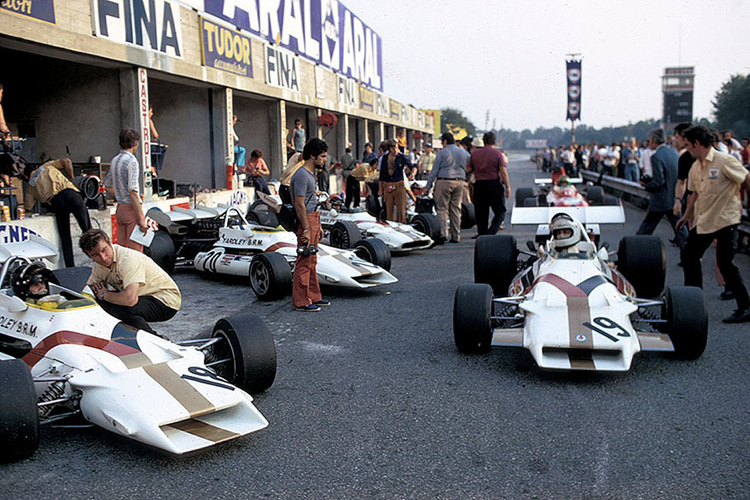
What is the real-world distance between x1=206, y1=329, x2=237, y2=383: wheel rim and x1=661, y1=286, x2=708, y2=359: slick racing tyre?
323 centimetres

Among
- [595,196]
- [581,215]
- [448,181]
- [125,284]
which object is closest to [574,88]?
[595,196]

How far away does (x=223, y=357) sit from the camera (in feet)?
16.6

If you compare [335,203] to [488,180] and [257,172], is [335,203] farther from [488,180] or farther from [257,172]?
[257,172]

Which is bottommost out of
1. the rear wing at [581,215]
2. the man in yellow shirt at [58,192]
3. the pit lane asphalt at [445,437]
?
the pit lane asphalt at [445,437]

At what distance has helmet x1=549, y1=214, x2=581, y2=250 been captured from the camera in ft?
22.3

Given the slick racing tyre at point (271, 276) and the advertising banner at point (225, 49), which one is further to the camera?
the advertising banner at point (225, 49)

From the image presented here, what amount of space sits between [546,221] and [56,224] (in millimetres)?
6345

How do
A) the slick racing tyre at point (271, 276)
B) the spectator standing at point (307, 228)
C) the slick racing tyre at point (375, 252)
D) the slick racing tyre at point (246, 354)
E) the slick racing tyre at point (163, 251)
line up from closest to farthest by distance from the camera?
the slick racing tyre at point (246, 354)
the spectator standing at point (307, 228)
the slick racing tyre at point (271, 276)
the slick racing tyre at point (375, 252)
the slick racing tyre at point (163, 251)

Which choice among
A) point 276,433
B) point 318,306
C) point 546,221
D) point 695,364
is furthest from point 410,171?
point 276,433

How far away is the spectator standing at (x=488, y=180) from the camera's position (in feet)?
40.1

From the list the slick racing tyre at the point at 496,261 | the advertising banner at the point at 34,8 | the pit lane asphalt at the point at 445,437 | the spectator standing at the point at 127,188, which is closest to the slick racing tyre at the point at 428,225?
the slick racing tyre at the point at 496,261

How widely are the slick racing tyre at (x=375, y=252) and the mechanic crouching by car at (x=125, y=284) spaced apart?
398 centimetres

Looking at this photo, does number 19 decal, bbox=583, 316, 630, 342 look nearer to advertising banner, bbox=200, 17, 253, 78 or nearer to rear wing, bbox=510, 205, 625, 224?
rear wing, bbox=510, 205, 625, 224

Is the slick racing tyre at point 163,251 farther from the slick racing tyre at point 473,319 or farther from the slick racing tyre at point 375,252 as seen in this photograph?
the slick racing tyre at point 473,319
